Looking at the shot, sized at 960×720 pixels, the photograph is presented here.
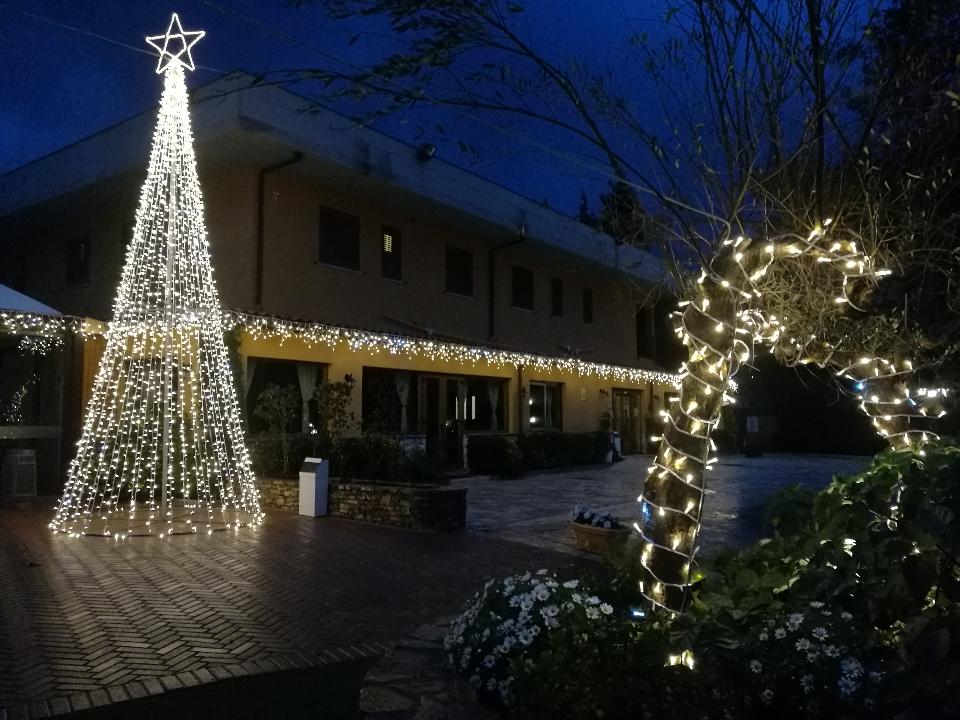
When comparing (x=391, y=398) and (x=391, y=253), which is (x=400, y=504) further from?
(x=391, y=253)

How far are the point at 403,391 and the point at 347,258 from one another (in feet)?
9.76

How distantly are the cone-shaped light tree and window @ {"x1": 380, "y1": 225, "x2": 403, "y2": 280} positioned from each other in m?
5.33

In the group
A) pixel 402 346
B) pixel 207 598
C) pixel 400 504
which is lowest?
pixel 207 598

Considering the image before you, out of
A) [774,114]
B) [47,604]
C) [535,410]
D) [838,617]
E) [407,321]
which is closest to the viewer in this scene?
[838,617]

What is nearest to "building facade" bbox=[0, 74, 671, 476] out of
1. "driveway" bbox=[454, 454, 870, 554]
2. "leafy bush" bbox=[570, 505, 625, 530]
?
"driveway" bbox=[454, 454, 870, 554]

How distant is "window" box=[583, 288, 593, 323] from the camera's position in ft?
73.3

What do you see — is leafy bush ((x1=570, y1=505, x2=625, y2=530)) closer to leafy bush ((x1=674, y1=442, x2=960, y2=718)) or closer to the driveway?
the driveway

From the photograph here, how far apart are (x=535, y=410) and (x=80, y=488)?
1240 cm

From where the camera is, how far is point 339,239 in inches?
575

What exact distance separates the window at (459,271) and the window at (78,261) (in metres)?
7.33

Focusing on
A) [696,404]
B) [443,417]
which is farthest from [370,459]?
[696,404]

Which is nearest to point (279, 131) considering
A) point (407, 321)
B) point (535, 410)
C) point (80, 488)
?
point (407, 321)

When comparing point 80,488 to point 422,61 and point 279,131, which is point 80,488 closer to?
point 279,131

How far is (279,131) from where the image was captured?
39.4 ft
